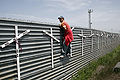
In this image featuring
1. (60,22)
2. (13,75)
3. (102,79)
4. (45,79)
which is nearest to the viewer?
(13,75)

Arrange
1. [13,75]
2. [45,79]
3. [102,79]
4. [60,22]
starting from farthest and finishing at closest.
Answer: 1. [102,79]
2. [60,22]
3. [45,79]
4. [13,75]

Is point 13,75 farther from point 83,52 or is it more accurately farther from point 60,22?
point 83,52

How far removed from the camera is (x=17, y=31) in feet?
9.59

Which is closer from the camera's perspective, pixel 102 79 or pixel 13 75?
pixel 13 75

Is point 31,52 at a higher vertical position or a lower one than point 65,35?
lower

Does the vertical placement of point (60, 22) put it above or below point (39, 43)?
above

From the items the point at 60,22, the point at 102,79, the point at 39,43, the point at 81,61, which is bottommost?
the point at 102,79

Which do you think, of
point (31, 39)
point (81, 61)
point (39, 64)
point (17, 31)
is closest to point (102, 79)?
point (81, 61)

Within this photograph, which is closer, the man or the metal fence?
the metal fence

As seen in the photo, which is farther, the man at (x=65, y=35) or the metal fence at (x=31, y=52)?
the man at (x=65, y=35)

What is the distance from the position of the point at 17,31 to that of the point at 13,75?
1.16 m

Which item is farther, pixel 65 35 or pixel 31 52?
pixel 65 35

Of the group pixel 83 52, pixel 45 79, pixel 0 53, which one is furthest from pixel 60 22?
pixel 83 52

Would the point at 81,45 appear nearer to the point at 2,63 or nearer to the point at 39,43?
the point at 39,43
